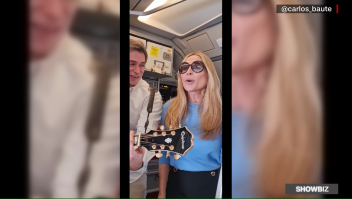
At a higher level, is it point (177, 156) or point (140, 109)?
point (140, 109)

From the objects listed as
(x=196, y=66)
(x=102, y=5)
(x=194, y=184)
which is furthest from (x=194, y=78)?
(x=102, y=5)

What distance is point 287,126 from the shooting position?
1329 millimetres

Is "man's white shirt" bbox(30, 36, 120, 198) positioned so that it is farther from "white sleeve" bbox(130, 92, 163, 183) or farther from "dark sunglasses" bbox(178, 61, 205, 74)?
"dark sunglasses" bbox(178, 61, 205, 74)

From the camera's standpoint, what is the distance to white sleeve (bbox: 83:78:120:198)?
Answer: 1319 millimetres

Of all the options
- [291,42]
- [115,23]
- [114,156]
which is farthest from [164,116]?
[291,42]

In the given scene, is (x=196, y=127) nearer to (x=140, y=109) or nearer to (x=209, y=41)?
(x=140, y=109)

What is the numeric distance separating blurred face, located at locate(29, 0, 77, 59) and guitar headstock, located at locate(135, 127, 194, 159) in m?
0.81

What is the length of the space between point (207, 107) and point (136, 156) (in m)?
0.53

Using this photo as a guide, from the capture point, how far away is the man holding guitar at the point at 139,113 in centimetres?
127

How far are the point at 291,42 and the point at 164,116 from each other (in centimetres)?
94
